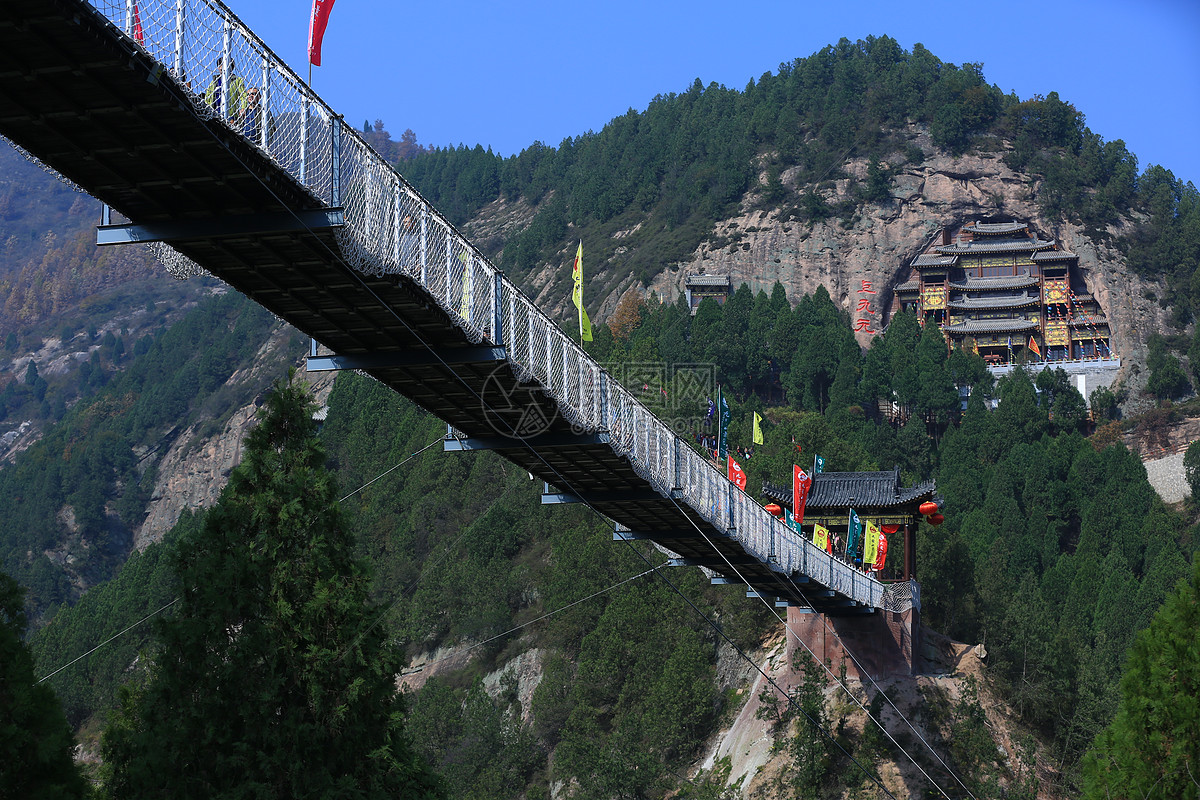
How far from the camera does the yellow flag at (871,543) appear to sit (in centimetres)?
4106

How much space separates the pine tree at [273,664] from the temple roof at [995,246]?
3852 inches

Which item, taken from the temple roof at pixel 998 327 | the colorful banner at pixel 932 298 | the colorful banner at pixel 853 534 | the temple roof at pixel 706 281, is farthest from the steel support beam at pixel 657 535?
the temple roof at pixel 706 281

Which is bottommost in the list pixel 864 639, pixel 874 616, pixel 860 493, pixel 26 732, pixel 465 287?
pixel 864 639

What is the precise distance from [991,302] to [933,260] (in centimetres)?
664

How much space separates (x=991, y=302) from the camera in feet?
355

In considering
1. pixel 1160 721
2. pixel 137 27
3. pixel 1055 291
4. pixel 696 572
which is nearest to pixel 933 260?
pixel 1055 291

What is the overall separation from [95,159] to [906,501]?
31.8 metres

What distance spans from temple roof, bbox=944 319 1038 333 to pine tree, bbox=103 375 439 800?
92.5 metres

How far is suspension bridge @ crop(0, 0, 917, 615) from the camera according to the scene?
508 inches

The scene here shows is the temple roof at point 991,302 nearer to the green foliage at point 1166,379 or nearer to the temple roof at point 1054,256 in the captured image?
the temple roof at point 1054,256

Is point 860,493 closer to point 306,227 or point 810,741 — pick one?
point 810,741

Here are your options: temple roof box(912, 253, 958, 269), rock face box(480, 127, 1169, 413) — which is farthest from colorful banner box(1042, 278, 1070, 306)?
temple roof box(912, 253, 958, 269)

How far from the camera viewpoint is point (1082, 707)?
4359 centimetres

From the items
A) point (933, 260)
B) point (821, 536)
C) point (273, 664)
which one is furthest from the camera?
point (933, 260)
